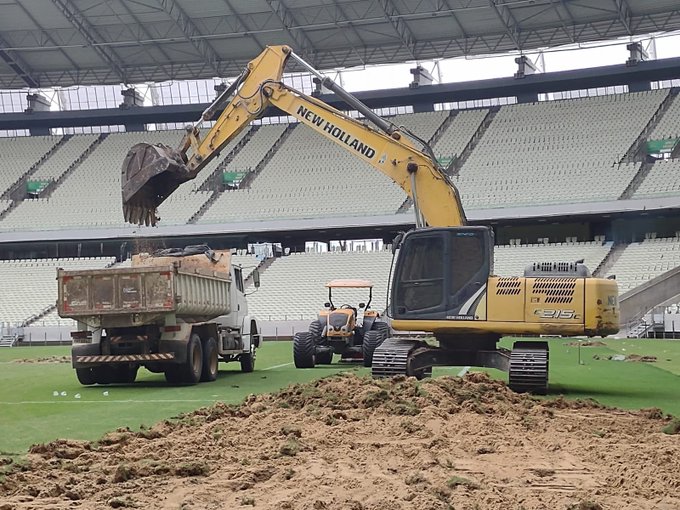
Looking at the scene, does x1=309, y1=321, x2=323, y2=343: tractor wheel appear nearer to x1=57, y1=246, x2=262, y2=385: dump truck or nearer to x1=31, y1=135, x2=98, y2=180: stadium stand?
x1=57, y1=246, x2=262, y2=385: dump truck

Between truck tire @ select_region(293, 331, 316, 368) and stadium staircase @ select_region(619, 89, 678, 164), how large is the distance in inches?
1262

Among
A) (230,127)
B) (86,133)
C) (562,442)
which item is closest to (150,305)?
(230,127)

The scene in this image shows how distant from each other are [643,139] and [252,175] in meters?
22.3

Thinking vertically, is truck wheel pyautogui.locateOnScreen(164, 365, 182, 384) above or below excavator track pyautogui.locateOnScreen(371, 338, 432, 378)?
below

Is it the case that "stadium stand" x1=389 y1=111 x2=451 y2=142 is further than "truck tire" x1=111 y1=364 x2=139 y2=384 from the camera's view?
Yes

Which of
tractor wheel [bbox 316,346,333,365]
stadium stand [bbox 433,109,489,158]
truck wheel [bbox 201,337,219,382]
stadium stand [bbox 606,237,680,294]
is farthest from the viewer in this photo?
stadium stand [bbox 433,109,489,158]

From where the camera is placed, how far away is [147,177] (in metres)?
15.8

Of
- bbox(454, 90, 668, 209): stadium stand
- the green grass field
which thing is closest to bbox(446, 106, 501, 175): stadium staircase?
bbox(454, 90, 668, 209): stadium stand

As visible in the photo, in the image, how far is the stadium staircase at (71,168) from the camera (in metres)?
56.1

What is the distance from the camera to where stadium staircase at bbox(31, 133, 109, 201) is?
56094mm

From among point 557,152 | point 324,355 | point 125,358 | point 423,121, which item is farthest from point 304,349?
point 423,121

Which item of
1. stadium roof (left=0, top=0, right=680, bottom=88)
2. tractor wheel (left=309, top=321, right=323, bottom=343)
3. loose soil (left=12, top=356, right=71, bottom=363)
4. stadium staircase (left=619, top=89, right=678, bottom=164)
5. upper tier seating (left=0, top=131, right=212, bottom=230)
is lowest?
loose soil (left=12, top=356, right=71, bottom=363)

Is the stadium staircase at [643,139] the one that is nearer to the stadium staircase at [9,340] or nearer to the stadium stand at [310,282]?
the stadium stand at [310,282]

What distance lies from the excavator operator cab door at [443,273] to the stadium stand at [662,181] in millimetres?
33311
